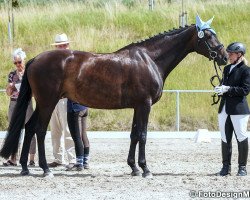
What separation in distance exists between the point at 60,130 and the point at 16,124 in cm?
113

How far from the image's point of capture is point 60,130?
35.9 ft

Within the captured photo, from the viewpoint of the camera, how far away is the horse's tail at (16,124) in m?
9.91

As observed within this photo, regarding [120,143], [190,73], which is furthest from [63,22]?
[120,143]

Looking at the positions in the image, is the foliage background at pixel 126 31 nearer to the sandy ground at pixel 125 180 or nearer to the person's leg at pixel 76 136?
the sandy ground at pixel 125 180

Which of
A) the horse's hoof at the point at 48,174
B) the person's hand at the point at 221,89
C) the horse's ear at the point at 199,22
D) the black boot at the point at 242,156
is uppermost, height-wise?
the horse's ear at the point at 199,22

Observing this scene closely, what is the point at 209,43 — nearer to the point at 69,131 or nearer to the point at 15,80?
the point at 69,131

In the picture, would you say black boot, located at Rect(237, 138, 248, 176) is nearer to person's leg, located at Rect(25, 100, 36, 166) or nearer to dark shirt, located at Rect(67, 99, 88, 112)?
dark shirt, located at Rect(67, 99, 88, 112)

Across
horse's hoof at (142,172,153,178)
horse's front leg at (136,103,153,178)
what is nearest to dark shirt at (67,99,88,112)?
horse's front leg at (136,103,153,178)

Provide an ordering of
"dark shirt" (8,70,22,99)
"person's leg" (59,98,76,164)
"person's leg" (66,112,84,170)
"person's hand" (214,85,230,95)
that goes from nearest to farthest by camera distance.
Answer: "person's hand" (214,85,230,95) < "person's leg" (66,112,84,170) < "person's leg" (59,98,76,164) < "dark shirt" (8,70,22,99)

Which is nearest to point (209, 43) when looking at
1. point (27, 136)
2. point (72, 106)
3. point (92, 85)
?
point (92, 85)

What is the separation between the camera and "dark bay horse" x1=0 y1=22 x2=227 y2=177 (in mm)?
9703

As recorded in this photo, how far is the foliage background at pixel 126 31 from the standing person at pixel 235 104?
311 inches

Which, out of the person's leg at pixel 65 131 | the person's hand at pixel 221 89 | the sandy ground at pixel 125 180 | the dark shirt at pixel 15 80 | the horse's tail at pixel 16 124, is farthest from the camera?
the dark shirt at pixel 15 80

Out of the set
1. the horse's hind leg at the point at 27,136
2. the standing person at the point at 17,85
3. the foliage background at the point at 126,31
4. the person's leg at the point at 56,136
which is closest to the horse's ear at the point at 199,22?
the person's leg at the point at 56,136
